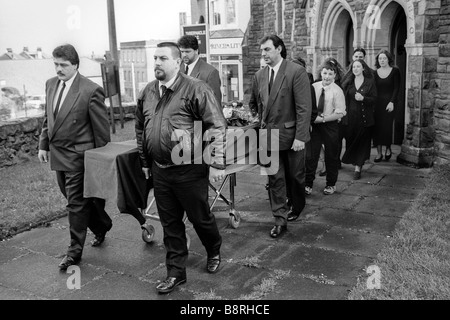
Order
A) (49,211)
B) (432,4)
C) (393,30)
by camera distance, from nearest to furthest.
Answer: (49,211) < (432,4) < (393,30)

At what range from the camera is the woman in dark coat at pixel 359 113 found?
8297 millimetres

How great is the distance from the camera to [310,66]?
41.6 ft

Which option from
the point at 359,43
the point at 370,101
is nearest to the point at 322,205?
A: the point at 370,101

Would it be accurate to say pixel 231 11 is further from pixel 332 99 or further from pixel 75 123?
pixel 75 123

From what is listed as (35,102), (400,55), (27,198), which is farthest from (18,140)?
(400,55)

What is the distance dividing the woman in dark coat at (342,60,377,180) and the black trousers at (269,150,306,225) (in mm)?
2583

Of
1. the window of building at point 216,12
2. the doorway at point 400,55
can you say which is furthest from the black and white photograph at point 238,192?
the window of building at point 216,12

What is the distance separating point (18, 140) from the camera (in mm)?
10320

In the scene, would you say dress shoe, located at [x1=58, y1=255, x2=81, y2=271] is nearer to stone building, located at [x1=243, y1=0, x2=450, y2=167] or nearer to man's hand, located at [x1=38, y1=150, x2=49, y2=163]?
man's hand, located at [x1=38, y1=150, x2=49, y2=163]

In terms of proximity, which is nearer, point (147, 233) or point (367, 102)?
point (147, 233)

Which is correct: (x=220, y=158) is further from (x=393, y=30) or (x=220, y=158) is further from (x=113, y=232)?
(x=393, y=30)

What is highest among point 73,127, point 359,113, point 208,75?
→ point 208,75

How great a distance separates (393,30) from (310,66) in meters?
2.52

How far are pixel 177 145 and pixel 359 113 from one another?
15.8ft
